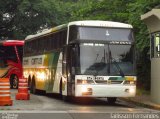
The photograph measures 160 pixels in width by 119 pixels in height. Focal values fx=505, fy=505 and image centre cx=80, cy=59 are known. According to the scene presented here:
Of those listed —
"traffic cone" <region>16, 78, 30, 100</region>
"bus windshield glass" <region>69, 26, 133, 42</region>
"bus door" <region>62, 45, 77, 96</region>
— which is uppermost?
"bus windshield glass" <region>69, 26, 133, 42</region>

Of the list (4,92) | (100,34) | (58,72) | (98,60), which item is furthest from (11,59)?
(4,92)

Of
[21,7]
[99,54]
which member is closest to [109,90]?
[99,54]

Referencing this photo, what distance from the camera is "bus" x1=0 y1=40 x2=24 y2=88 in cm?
3697

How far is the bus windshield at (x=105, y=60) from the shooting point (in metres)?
21.0

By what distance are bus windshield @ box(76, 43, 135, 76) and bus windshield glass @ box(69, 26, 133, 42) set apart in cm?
34

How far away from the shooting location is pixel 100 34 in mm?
21656

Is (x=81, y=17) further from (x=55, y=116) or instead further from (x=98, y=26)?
(x=55, y=116)

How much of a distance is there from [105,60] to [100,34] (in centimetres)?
125

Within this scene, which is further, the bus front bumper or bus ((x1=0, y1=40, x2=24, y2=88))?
bus ((x1=0, y1=40, x2=24, y2=88))

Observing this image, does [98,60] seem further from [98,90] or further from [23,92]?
[23,92]

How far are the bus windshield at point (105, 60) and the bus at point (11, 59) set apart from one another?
54.2ft

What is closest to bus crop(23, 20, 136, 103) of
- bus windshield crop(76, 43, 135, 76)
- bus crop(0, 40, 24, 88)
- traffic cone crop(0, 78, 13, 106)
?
bus windshield crop(76, 43, 135, 76)

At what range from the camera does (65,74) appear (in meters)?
22.8

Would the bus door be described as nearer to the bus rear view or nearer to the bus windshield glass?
the bus rear view
